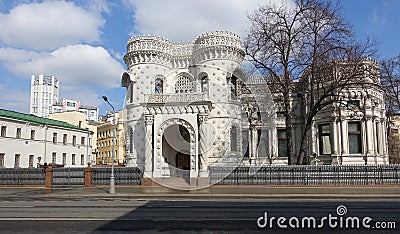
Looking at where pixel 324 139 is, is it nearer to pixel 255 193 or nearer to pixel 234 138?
pixel 234 138

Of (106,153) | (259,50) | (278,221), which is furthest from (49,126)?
(278,221)

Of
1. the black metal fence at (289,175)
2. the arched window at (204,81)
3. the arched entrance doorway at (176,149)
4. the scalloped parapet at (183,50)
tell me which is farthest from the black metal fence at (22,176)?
the arched window at (204,81)

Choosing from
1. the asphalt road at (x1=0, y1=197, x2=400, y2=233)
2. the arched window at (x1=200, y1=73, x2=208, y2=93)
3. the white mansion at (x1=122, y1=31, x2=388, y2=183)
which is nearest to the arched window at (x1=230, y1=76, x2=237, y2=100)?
the white mansion at (x1=122, y1=31, x2=388, y2=183)

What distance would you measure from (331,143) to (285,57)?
11.3 m

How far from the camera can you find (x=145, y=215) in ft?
39.1

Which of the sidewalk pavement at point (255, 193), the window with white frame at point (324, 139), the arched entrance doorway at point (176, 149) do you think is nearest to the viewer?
the sidewalk pavement at point (255, 193)

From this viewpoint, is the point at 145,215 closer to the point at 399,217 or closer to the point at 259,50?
the point at 399,217

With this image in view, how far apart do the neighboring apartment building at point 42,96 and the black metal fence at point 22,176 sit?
13360 centimetres

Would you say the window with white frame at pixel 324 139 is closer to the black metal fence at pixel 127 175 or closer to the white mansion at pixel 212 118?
the white mansion at pixel 212 118

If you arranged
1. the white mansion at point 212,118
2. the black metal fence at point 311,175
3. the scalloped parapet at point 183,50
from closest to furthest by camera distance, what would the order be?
the black metal fence at point 311,175
the white mansion at point 212,118
the scalloped parapet at point 183,50

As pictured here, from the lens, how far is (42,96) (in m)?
157

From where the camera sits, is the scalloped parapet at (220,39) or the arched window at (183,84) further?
the arched window at (183,84)

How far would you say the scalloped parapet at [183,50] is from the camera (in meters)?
33.2

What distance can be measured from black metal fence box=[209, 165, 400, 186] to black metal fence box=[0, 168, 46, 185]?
13.3m
